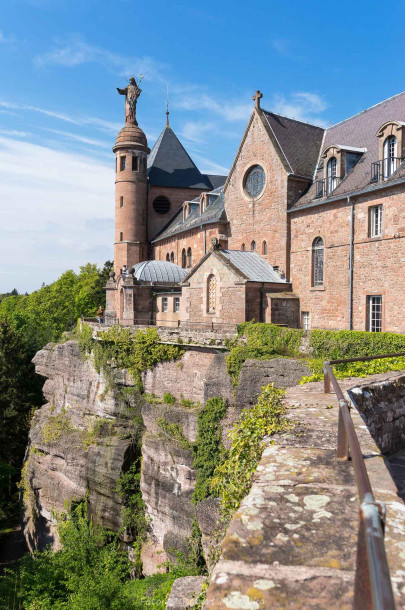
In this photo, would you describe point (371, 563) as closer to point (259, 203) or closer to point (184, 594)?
point (184, 594)

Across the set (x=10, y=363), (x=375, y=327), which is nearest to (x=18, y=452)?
(x=10, y=363)

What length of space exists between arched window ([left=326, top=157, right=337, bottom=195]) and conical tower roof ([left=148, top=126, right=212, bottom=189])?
73.9ft

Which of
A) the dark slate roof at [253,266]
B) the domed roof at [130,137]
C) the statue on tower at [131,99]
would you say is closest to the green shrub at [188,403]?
the dark slate roof at [253,266]

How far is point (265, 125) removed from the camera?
86.1 feet

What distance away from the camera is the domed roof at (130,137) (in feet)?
129

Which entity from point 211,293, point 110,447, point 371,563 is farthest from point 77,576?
point 371,563

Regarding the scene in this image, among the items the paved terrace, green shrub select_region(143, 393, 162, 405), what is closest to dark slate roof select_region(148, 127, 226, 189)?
green shrub select_region(143, 393, 162, 405)

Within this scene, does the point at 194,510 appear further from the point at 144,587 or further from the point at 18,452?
the point at 18,452

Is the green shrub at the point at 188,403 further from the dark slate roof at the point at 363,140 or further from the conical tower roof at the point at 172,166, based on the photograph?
the conical tower roof at the point at 172,166

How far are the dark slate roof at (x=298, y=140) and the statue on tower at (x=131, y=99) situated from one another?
17249 millimetres

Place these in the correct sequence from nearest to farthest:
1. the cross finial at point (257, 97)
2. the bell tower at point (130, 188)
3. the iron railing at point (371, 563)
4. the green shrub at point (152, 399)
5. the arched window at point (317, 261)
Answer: the iron railing at point (371, 563), the green shrub at point (152, 399), the arched window at point (317, 261), the cross finial at point (257, 97), the bell tower at point (130, 188)

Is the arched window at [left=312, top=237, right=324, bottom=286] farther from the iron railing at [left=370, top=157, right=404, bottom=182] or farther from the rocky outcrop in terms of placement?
the rocky outcrop

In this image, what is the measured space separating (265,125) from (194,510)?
65.7 ft

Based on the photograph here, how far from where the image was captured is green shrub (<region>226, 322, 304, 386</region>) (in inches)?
662
